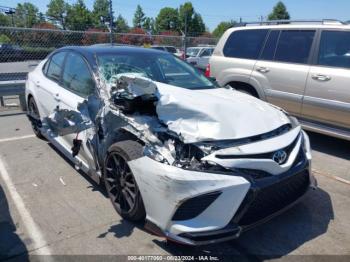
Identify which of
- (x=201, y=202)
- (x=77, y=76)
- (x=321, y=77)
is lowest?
(x=201, y=202)

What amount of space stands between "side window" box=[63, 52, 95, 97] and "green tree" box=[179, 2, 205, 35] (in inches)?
3078

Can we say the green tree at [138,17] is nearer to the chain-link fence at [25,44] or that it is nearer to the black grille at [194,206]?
the chain-link fence at [25,44]

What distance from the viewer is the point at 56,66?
4.82m

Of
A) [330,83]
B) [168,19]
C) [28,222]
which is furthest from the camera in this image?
[168,19]

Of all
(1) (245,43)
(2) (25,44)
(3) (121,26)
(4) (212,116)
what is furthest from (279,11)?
(4) (212,116)

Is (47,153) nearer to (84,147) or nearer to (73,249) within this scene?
(84,147)

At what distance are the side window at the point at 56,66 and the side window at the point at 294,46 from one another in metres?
3.49

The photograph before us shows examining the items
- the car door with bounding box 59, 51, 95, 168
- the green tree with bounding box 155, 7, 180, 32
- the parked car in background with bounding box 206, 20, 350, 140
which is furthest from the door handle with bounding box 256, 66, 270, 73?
the green tree with bounding box 155, 7, 180, 32

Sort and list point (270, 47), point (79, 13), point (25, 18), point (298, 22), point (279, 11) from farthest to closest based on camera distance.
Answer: point (279, 11)
point (79, 13)
point (25, 18)
point (270, 47)
point (298, 22)

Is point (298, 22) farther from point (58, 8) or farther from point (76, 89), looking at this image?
point (58, 8)

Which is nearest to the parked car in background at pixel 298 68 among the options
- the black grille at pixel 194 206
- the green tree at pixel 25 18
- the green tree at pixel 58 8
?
the black grille at pixel 194 206

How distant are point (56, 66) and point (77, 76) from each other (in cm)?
94

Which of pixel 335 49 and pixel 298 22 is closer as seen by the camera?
pixel 335 49

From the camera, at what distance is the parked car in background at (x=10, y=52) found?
10.1 meters
